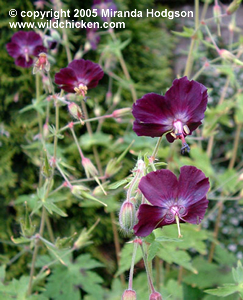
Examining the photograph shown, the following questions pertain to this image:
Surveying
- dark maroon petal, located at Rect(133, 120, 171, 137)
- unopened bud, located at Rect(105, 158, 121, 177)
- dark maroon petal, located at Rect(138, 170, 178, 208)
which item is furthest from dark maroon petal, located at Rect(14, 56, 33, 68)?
dark maroon petal, located at Rect(138, 170, 178, 208)

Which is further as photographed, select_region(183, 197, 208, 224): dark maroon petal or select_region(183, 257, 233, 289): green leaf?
select_region(183, 257, 233, 289): green leaf

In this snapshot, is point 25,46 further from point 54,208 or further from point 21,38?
point 54,208

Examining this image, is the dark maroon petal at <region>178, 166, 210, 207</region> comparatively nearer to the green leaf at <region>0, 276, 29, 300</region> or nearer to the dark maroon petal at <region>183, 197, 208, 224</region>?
the dark maroon petal at <region>183, 197, 208, 224</region>

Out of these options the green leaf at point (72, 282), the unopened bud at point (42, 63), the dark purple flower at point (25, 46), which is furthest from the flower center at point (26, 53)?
the green leaf at point (72, 282)

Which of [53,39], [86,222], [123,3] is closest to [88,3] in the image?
[123,3]

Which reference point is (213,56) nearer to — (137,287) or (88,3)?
(88,3)

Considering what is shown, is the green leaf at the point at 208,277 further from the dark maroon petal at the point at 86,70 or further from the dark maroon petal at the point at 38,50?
the dark maroon petal at the point at 38,50

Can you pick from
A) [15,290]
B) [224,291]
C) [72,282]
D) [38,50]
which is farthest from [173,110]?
[72,282]
